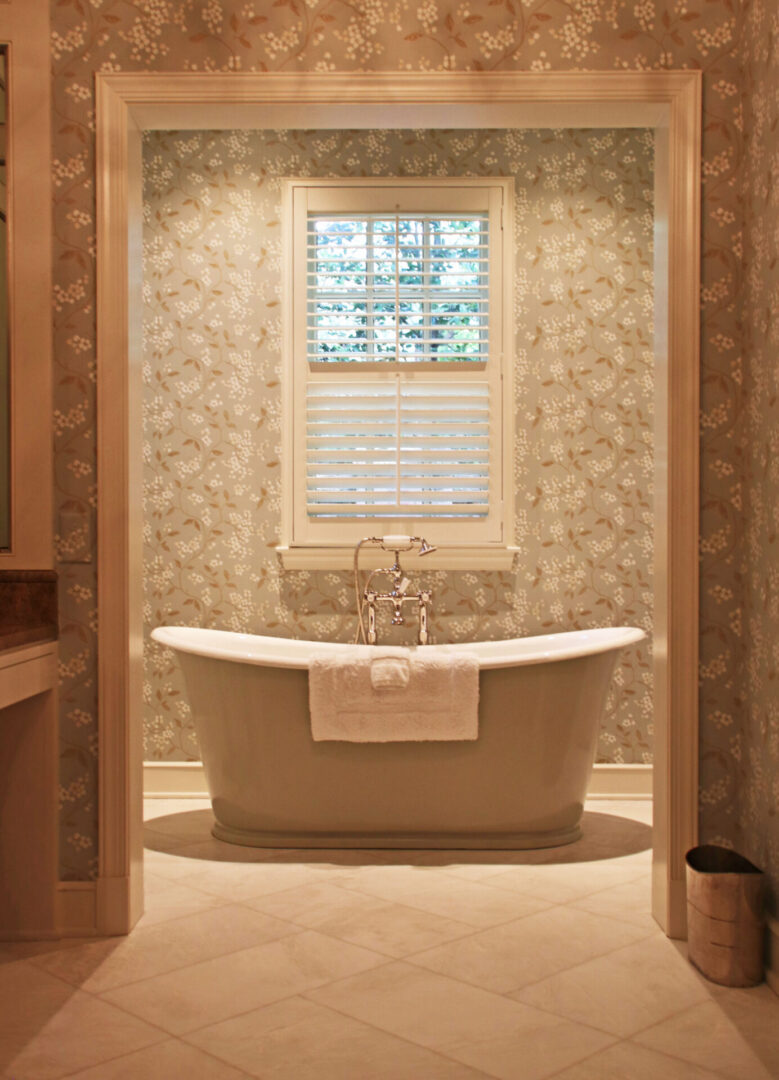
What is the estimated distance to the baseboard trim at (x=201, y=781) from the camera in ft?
14.4

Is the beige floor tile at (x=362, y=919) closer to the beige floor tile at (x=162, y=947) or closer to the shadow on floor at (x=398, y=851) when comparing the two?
the beige floor tile at (x=162, y=947)

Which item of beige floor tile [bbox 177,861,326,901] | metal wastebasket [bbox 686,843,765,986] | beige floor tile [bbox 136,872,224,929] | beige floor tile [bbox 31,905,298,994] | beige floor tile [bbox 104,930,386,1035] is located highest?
metal wastebasket [bbox 686,843,765,986]

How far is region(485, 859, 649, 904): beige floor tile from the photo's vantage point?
3156 millimetres

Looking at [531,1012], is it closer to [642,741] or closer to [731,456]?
[731,456]

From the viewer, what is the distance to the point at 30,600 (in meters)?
2.78

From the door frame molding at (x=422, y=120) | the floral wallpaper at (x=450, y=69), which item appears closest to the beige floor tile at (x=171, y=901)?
the door frame molding at (x=422, y=120)

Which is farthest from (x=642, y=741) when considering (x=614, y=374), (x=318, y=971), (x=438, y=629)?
(x=318, y=971)

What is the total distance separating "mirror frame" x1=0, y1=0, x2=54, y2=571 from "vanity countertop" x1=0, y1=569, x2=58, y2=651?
27mm

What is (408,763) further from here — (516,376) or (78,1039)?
(516,376)

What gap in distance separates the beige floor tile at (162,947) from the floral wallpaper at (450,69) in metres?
0.24

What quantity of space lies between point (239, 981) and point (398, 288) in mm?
2812

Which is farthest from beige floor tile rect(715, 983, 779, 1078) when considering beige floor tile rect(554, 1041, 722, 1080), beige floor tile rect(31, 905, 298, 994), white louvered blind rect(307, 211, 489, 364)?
white louvered blind rect(307, 211, 489, 364)

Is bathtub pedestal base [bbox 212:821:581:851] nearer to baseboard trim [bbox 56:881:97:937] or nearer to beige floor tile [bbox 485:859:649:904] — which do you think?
beige floor tile [bbox 485:859:649:904]

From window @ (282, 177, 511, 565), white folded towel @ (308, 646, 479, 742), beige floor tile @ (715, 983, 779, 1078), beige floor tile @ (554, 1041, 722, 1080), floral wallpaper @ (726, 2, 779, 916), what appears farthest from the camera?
window @ (282, 177, 511, 565)
